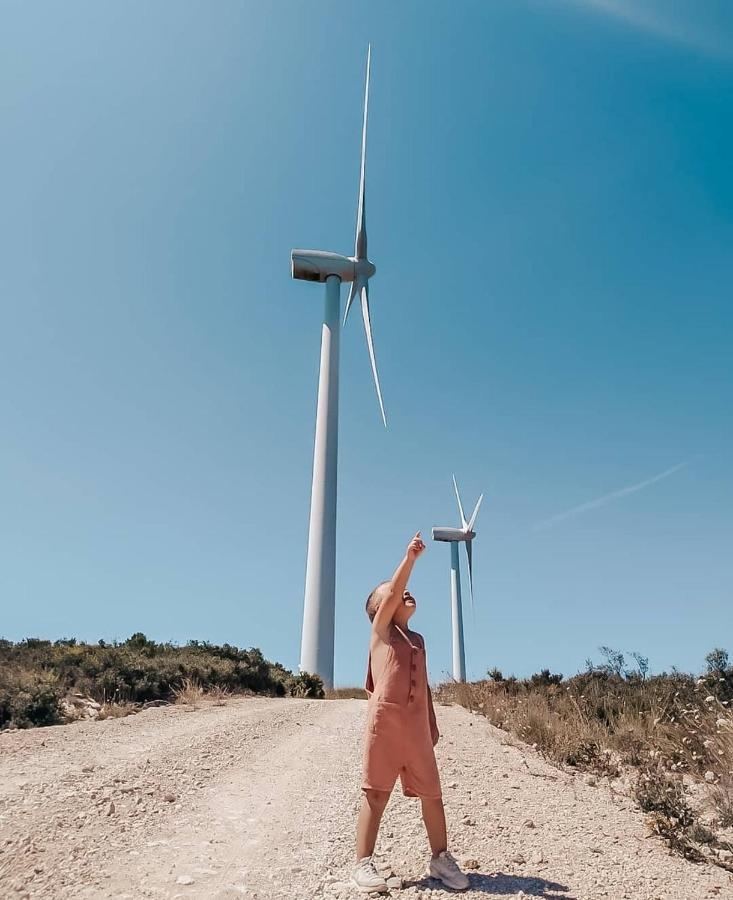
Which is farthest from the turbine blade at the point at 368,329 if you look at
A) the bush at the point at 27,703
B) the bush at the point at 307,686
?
the bush at the point at 27,703

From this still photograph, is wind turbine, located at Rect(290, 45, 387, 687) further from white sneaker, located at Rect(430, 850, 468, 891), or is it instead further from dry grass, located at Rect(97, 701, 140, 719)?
white sneaker, located at Rect(430, 850, 468, 891)

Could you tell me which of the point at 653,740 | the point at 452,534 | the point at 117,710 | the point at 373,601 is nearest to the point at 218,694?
the point at 117,710

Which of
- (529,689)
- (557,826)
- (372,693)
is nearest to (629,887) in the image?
(557,826)

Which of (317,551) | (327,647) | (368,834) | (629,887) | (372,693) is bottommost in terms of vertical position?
(629,887)

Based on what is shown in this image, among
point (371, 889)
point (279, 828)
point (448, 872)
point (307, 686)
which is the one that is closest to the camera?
point (371, 889)

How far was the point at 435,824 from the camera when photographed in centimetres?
457

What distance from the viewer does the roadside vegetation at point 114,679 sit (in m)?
12.4

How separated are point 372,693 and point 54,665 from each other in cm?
1443

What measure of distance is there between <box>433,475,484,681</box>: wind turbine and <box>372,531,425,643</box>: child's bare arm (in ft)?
121

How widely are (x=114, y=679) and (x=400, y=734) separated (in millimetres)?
13088

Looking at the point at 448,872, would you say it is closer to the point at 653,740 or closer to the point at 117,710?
the point at 653,740

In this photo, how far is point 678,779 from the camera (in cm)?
726

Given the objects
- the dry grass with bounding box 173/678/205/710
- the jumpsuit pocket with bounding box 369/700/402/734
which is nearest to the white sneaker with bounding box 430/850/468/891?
the jumpsuit pocket with bounding box 369/700/402/734

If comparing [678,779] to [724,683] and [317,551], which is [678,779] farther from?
[317,551]
